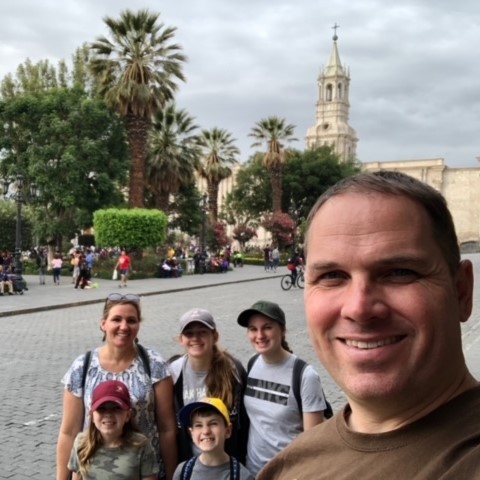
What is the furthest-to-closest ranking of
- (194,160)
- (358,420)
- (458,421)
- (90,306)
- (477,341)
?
(194,160), (90,306), (477,341), (358,420), (458,421)

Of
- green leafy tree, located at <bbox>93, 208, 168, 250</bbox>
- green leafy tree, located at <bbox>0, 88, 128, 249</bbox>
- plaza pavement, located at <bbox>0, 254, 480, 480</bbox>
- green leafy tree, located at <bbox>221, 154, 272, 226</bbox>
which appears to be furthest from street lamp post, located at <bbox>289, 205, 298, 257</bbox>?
Answer: plaza pavement, located at <bbox>0, 254, 480, 480</bbox>

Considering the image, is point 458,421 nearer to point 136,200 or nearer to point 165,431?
point 165,431

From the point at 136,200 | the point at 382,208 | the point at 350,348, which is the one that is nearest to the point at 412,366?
the point at 350,348

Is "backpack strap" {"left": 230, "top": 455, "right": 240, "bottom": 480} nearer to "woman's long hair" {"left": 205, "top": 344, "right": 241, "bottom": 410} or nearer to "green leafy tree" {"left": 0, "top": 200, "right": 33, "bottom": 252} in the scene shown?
"woman's long hair" {"left": 205, "top": 344, "right": 241, "bottom": 410}

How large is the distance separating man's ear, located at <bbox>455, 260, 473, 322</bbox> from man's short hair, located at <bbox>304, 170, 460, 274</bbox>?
3 cm

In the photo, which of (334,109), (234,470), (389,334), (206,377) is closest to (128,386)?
(206,377)

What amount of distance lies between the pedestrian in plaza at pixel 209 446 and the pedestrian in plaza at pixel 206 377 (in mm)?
265

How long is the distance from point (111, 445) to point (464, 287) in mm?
2389

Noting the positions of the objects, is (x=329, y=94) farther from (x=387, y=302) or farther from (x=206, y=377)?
(x=387, y=302)

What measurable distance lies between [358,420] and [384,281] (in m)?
0.32

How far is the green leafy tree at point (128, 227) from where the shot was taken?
30.2 m

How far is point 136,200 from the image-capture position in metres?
32.2

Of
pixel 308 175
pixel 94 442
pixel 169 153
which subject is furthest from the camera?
pixel 308 175

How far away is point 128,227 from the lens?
30.4 meters
